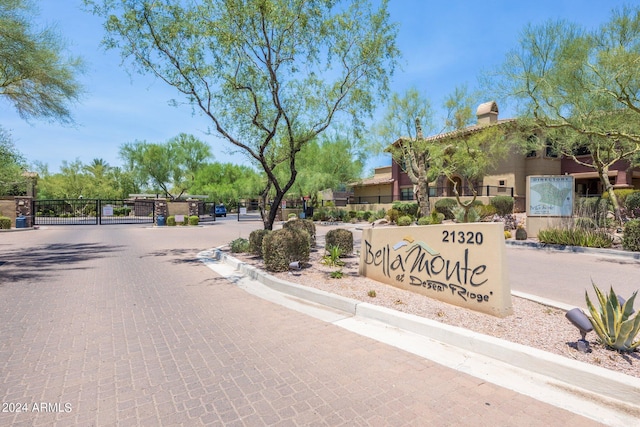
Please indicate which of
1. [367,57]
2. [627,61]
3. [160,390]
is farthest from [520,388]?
[627,61]

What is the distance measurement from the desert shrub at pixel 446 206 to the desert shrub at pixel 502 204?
2.80m

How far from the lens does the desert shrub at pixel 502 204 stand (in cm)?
2606

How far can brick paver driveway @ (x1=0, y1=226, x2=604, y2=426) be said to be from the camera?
2801 mm

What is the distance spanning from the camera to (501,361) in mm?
3740

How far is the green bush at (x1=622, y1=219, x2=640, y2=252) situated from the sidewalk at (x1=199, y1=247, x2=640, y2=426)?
904cm

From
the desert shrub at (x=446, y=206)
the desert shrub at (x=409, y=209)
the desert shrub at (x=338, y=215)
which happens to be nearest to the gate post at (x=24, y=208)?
the desert shrub at (x=338, y=215)

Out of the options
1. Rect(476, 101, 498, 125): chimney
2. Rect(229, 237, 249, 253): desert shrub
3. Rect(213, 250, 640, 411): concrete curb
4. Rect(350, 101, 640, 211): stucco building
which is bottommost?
Rect(213, 250, 640, 411): concrete curb

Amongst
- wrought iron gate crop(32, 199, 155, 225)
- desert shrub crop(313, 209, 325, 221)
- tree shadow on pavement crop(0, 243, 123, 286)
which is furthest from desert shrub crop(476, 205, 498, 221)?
wrought iron gate crop(32, 199, 155, 225)

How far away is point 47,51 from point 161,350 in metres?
12.3

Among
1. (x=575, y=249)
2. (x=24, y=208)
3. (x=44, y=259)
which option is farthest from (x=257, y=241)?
(x=24, y=208)

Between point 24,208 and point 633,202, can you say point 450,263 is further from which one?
point 24,208

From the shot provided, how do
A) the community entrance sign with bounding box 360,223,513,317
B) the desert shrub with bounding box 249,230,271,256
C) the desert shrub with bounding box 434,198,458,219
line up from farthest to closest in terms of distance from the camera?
the desert shrub with bounding box 434,198,458,219 < the desert shrub with bounding box 249,230,271,256 < the community entrance sign with bounding box 360,223,513,317

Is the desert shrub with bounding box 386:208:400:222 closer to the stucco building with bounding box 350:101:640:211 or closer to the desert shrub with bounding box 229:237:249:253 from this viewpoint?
the stucco building with bounding box 350:101:640:211

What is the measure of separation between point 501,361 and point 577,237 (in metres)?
12.2
